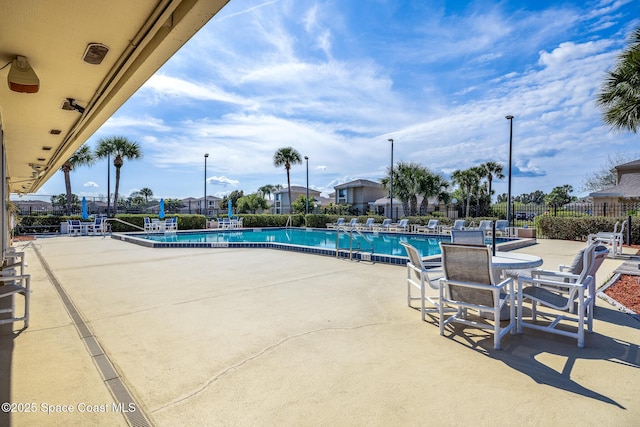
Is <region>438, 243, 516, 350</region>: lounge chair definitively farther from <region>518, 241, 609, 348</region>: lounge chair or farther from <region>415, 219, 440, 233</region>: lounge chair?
<region>415, 219, 440, 233</region>: lounge chair

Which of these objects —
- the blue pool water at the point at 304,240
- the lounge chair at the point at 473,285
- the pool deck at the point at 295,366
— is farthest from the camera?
the blue pool water at the point at 304,240

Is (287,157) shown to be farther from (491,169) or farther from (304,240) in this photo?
(491,169)

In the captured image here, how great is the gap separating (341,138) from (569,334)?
19740mm

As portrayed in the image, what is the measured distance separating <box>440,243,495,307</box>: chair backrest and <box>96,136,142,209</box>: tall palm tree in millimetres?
25680

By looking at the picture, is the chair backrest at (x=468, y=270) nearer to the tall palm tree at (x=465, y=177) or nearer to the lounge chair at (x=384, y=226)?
the lounge chair at (x=384, y=226)

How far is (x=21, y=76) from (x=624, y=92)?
35.5ft

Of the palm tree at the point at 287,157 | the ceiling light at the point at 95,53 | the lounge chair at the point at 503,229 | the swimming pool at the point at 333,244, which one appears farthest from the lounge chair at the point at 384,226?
the ceiling light at the point at 95,53

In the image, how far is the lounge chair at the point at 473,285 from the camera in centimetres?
297

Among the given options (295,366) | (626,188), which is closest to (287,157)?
(626,188)

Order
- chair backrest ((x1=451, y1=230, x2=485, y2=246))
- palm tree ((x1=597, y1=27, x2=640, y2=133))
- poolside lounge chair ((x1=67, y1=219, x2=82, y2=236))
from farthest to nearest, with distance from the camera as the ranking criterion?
poolside lounge chair ((x1=67, y1=219, x2=82, y2=236)) → palm tree ((x1=597, y1=27, x2=640, y2=133)) → chair backrest ((x1=451, y1=230, x2=485, y2=246))

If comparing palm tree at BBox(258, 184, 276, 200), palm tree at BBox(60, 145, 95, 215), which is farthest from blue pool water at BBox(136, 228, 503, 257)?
palm tree at BBox(258, 184, 276, 200)

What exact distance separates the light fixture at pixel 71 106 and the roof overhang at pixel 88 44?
0.09 ft

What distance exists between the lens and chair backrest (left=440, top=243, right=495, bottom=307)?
3.02 metres

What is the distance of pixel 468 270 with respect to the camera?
3.14m
